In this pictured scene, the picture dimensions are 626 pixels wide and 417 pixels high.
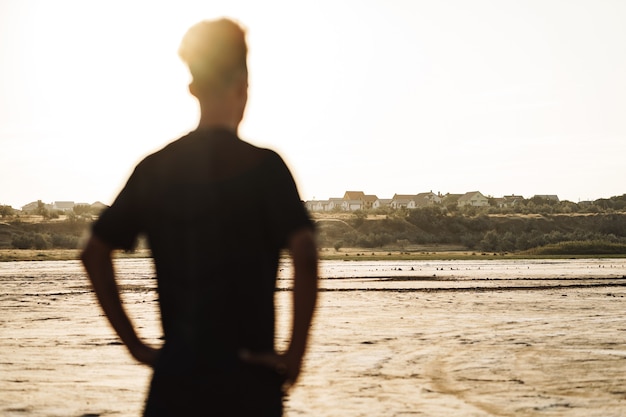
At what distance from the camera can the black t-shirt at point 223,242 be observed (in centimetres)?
291

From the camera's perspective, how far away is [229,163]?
2996mm

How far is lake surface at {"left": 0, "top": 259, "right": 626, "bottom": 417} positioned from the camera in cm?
966

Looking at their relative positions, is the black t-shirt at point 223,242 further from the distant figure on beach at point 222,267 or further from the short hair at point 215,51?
the short hair at point 215,51

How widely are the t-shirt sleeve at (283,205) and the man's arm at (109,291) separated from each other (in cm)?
59

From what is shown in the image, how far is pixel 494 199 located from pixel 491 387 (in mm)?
178661

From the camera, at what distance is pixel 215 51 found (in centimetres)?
307

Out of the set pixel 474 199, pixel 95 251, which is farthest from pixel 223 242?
pixel 474 199

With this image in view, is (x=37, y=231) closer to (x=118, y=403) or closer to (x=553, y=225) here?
(x=553, y=225)

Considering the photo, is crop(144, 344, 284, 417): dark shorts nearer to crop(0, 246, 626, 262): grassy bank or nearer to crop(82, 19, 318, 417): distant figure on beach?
crop(82, 19, 318, 417): distant figure on beach

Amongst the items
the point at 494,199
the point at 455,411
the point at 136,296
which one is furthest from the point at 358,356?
the point at 494,199

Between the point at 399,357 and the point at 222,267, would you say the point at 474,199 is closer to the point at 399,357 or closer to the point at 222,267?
the point at 399,357

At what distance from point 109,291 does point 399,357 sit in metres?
10.7

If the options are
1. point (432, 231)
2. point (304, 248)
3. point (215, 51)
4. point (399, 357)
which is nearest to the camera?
point (304, 248)

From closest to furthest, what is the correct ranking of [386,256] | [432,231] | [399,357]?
[399,357] → [386,256] → [432,231]
